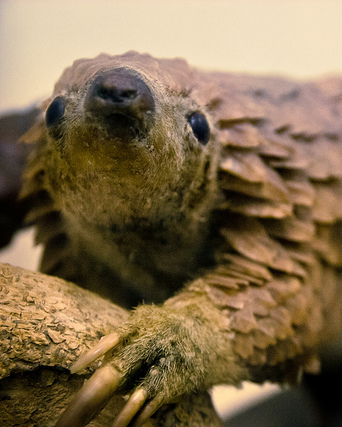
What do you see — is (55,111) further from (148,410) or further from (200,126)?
(148,410)

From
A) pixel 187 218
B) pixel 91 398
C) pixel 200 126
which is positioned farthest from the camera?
pixel 187 218

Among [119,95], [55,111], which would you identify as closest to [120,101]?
[119,95]

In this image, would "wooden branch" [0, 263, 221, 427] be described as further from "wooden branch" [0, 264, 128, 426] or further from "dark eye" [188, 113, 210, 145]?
"dark eye" [188, 113, 210, 145]

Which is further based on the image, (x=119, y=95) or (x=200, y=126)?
(x=200, y=126)

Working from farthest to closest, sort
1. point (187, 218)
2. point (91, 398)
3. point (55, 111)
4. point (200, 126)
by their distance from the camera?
point (187, 218)
point (200, 126)
point (55, 111)
point (91, 398)

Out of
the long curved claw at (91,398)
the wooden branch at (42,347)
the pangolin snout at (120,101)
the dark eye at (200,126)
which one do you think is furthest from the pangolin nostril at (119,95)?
the long curved claw at (91,398)

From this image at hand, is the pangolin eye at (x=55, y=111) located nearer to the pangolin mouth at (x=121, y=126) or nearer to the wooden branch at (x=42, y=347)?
the pangolin mouth at (x=121, y=126)

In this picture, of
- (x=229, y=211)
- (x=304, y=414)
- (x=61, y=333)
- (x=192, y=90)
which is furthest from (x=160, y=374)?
(x=304, y=414)
